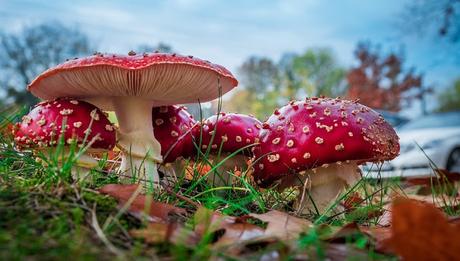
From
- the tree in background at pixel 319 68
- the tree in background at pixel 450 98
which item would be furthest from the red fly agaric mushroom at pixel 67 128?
the tree in background at pixel 450 98

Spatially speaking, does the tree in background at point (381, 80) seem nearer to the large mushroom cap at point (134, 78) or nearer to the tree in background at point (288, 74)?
the tree in background at point (288, 74)

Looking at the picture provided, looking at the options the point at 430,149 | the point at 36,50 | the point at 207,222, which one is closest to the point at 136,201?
the point at 207,222

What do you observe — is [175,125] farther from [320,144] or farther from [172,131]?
[320,144]

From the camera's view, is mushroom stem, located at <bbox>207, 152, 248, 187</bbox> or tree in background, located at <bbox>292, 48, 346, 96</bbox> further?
tree in background, located at <bbox>292, 48, 346, 96</bbox>

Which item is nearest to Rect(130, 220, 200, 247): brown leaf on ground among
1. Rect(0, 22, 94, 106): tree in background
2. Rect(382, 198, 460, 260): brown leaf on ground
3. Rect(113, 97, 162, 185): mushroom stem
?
Rect(382, 198, 460, 260): brown leaf on ground

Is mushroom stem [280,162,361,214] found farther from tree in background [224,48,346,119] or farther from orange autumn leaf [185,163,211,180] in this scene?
tree in background [224,48,346,119]
